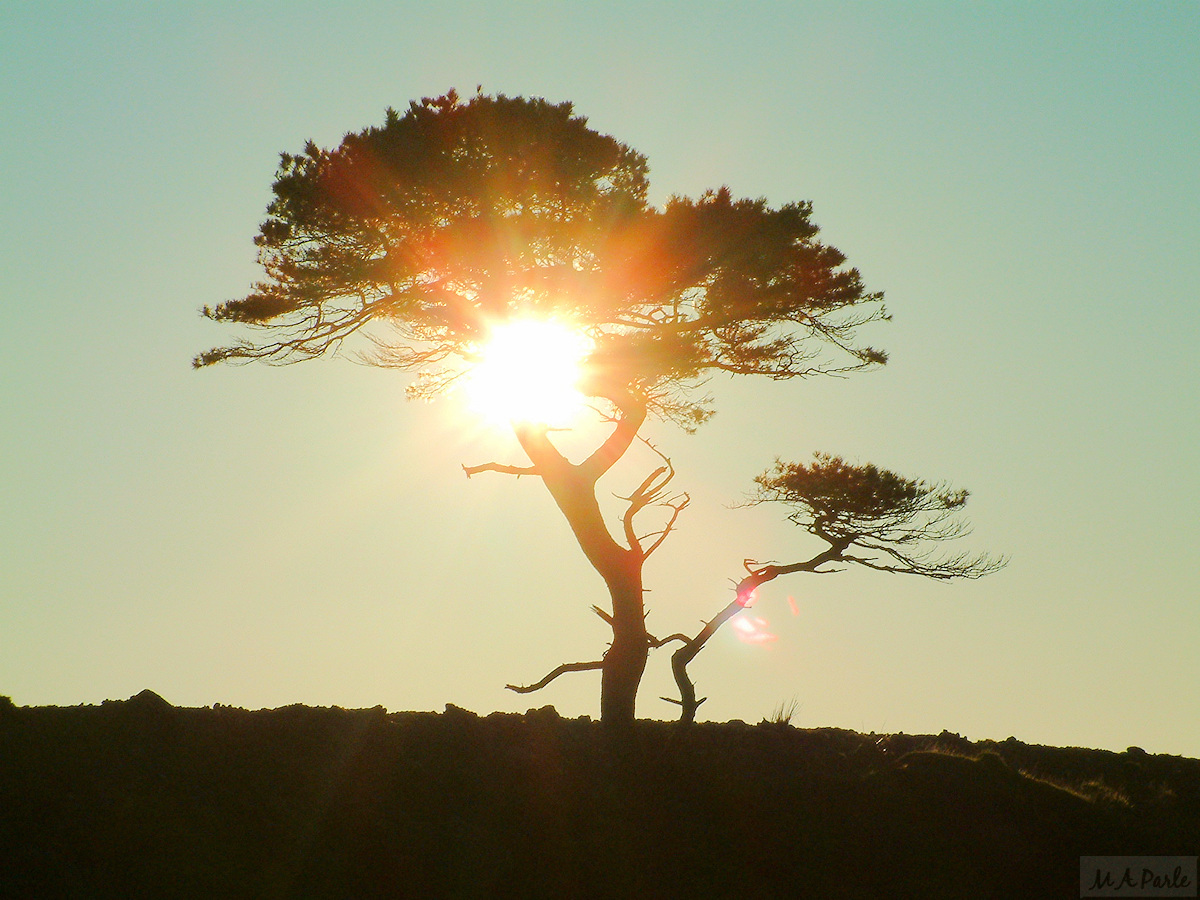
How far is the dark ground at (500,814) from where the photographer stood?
873cm

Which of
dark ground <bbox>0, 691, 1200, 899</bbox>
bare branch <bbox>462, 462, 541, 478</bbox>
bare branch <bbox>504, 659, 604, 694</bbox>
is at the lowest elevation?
dark ground <bbox>0, 691, 1200, 899</bbox>

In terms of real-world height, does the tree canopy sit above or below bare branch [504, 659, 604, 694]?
above

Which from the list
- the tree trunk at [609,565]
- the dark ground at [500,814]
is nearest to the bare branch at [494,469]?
the tree trunk at [609,565]

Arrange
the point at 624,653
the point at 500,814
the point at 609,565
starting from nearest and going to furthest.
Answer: the point at 500,814 < the point at 624,653 < the point at 609,565

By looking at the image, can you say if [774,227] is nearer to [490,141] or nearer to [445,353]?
[490,141]

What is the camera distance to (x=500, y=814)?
385 inches

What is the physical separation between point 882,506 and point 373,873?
777 centimetres

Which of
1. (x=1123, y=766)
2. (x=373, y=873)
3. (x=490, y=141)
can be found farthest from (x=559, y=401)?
(x=1123, y=766)

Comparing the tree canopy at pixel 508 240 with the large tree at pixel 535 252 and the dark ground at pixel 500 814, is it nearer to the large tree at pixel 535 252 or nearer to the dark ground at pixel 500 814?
the large tree at pixel 535 252

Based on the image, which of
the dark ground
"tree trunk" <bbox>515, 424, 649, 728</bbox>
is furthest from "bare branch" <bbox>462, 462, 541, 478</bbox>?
the dark ground

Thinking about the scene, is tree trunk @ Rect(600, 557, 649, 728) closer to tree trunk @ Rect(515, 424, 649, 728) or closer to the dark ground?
tree trunk @ Rect(515, 424, 649, 728)

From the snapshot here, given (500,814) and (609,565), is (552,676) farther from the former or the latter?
(500,814)

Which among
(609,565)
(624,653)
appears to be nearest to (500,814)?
(624,653)

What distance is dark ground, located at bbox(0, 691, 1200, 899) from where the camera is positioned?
8.73 metres
